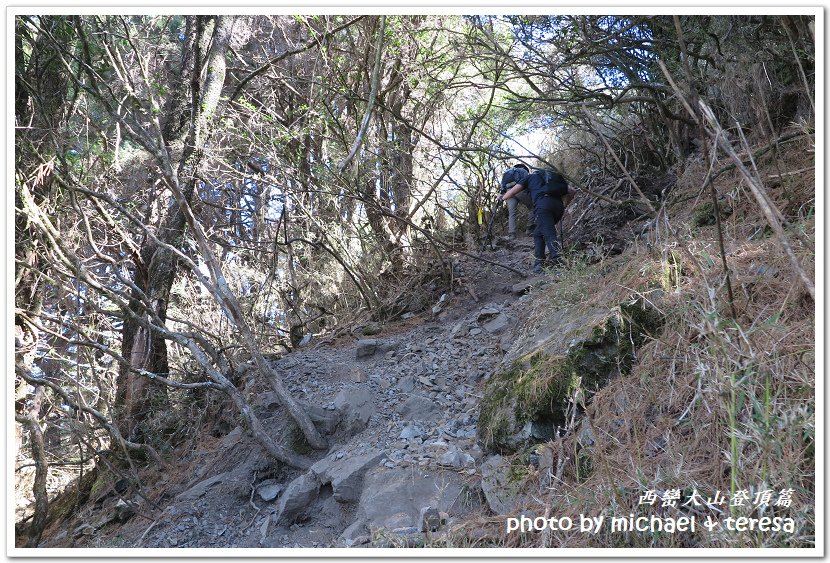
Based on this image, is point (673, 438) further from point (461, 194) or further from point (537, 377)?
point (461, 194)

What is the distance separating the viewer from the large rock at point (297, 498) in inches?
159

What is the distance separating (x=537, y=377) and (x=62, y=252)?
372 cm

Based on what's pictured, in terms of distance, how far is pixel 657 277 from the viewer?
3.92 metres

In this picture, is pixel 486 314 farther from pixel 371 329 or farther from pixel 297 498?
pixel 297 498

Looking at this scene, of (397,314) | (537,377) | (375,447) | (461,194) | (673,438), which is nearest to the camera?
(673,438)

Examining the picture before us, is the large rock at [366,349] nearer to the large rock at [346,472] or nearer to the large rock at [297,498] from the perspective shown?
the large rock at [346,472]

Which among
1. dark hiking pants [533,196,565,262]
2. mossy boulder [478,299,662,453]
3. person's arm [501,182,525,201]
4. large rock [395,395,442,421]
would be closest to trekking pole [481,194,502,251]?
person's arm [501,182,525,201]

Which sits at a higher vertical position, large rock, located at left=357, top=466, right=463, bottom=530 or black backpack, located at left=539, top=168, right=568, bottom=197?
black backpack, located at left=539, top=168, right=568, bottom=197

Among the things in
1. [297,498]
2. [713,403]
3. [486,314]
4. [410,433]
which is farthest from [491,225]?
[713,403]

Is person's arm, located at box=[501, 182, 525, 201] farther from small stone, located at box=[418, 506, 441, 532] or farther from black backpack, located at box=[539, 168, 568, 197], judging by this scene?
small stone, located at box=[418, 506, 441, 532]

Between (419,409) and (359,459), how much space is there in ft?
2.60

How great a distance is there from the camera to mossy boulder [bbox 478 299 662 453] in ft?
11.9

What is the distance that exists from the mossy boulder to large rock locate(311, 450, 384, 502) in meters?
0.81

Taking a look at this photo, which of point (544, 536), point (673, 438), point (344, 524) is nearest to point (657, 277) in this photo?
point (673, 438)
